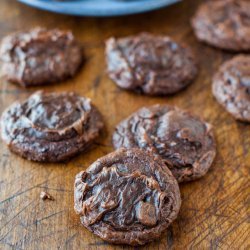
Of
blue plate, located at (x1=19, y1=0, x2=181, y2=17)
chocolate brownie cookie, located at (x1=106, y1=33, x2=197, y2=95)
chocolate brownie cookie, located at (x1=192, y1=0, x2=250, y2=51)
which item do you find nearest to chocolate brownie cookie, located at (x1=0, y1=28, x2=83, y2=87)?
blue plate, located at (x1=19, y1=0, x2=181, y2=17)

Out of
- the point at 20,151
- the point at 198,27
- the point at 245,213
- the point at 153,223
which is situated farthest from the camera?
the point at 198,27

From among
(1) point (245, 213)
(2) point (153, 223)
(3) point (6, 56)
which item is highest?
(3) point (6, 56)

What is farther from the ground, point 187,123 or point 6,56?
point 6,56

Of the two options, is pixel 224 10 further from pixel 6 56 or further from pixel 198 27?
pixel 6 56

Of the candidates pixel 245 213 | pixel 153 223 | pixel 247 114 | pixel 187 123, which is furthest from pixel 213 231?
pixel 247 114

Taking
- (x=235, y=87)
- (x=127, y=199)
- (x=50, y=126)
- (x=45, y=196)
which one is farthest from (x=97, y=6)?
(x=127, y=199)

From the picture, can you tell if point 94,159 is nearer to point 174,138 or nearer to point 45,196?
point 45,196

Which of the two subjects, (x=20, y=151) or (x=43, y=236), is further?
(x=20, y=151)

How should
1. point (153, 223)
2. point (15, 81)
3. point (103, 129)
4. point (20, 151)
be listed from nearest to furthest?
point (153, 223), point (20, 151), point (103, 129), point (15, 81)
